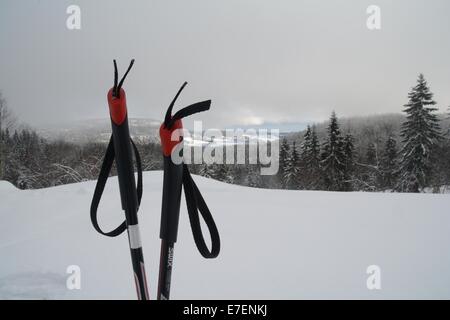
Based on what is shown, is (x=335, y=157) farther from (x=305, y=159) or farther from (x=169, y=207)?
(x=169, y=207)

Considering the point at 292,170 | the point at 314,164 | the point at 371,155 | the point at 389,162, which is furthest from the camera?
the point at 292,170

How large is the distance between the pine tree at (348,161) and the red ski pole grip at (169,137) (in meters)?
23.7

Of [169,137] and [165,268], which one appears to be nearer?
[169,137]

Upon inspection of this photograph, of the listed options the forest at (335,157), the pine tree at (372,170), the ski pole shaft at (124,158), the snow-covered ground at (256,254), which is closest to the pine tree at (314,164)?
the forest at (335,157)

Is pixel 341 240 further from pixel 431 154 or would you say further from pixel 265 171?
pixel 265 171

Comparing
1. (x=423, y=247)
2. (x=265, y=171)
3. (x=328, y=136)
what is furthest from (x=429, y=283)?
(x=265, y=171)

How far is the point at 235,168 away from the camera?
33719 mm

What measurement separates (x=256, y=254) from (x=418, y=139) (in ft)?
74.2

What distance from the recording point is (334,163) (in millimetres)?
22375

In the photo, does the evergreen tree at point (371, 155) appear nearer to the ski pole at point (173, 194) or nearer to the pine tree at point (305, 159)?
the pine tree at point (305, 159)

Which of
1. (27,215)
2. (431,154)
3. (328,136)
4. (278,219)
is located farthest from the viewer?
(328,136)

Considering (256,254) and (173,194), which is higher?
(173,194)

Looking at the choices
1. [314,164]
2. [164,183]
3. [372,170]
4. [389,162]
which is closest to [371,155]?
[372,170]
